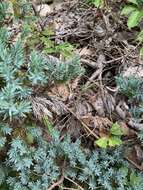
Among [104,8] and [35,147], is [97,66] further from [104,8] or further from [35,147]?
[35,147]

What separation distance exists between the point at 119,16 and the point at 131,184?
1.10 metres

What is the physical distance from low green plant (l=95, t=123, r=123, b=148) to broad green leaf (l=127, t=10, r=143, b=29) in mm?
549

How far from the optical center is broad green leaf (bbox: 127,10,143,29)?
2258mm

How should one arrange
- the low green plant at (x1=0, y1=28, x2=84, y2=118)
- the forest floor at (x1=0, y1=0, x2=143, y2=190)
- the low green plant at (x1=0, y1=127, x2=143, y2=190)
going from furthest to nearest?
the forest floor at (x1=0, y1=0, x2=143, y2=190) → the low green plant at (x1=0, y1=127, x2=143, y2=190) → the low green plant at (x1=0, y1=28, x2=84, y2=118)

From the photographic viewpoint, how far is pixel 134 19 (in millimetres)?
2270

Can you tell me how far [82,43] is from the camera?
2.55 meters

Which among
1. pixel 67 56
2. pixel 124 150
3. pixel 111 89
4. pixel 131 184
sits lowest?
pixel 131 184

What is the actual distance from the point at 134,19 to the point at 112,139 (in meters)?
0.67

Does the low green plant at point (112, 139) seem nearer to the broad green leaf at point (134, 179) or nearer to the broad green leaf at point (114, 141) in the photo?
the broad green leaf at point (114, 141)

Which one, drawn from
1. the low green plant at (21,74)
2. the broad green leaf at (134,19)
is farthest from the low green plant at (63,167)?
the broad green leaf at (134,19)

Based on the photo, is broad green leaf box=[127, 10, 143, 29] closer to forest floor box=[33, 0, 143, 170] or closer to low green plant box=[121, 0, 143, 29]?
low green plant box=[121, 0, 143, 29]

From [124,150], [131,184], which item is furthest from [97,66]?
[131,184]

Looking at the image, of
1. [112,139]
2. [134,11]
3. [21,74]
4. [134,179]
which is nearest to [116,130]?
[112,139]

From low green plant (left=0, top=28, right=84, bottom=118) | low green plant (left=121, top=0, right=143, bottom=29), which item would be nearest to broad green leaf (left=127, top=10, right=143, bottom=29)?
low green plant (left=121, top=0, right=143, bottom=29)
